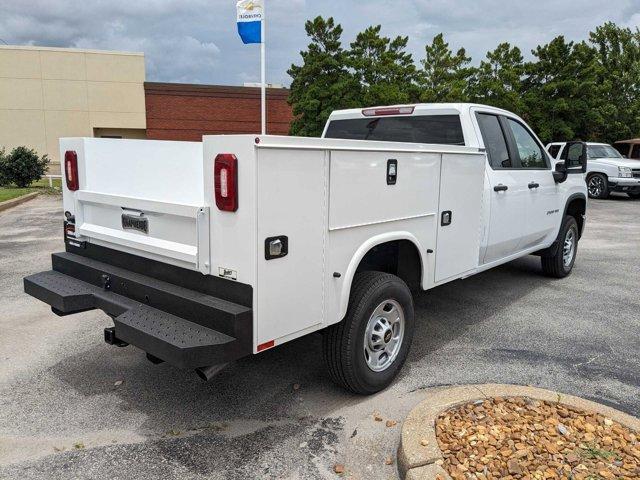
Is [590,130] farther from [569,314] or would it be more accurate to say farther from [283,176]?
[283,176]

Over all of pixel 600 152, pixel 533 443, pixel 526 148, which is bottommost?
pixel 533 443

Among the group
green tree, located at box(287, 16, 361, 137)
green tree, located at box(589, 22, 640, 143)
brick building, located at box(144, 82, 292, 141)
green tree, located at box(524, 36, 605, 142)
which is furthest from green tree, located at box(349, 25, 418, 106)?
brick building, located at box(144, 82, 292, 141)

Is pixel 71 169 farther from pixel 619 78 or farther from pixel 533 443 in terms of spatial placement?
pixel 619 78

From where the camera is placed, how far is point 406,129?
5.37 metres

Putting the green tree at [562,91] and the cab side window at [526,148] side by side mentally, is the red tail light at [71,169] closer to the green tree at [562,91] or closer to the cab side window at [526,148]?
the cab side window at [526,148]

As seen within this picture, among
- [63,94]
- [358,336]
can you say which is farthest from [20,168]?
[358,336]

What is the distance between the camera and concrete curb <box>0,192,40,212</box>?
13946 millimetres

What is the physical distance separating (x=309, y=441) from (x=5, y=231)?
9652mm

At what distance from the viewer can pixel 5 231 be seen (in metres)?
10.6

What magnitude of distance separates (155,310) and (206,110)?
32809 millimetres

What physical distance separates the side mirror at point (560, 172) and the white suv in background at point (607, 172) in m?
12.9

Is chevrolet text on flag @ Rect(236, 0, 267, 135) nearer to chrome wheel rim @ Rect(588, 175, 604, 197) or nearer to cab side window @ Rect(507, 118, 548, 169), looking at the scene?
cab side window @ Rect(507, 118, 548, 169)

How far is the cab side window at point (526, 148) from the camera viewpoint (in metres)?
5.71

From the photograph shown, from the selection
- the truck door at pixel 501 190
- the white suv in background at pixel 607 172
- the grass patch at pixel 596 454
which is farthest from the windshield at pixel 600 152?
the grass patch at pixel 596 454
